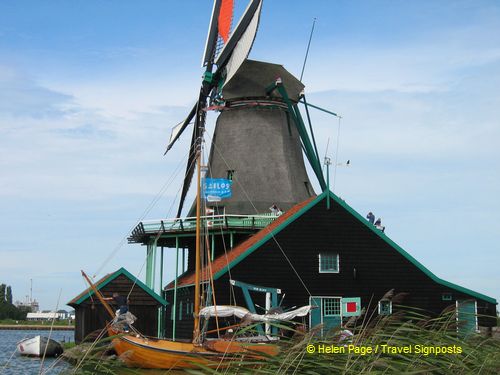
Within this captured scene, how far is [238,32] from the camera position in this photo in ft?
137

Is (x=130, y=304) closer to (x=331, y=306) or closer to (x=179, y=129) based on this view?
(x=331, y=306)

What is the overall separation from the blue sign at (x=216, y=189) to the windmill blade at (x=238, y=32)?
27.3ft

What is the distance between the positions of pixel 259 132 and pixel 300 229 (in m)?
11.6

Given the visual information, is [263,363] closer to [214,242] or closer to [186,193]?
[214,242]

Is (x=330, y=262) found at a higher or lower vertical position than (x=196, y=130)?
lower

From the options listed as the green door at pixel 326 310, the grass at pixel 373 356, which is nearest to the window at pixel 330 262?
the green door at pixel 326 310

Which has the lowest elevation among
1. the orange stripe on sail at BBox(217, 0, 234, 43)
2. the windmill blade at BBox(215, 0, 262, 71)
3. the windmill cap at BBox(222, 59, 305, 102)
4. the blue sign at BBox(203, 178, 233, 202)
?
the blue sign at BBox(203, 178, 233, 202)

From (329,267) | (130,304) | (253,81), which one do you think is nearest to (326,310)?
(329,267)

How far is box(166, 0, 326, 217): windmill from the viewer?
4222cm

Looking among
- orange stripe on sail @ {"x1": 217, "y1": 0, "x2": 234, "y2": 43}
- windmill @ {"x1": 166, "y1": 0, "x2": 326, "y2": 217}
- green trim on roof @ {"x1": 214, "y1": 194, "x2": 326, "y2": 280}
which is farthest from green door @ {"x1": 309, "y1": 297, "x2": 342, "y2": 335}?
orange stripe on sail @ {"x1": 217, "y1": 0, "x2": 234, "y2": 43}

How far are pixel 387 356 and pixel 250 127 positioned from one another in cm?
3386

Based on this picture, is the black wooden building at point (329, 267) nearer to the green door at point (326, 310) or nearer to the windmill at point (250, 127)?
the green door at point (326, 310)

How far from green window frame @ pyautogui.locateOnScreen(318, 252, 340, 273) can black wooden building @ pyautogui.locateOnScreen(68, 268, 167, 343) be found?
6840 millimetres

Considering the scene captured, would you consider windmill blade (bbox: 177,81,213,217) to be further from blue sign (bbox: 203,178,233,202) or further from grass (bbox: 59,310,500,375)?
grass (bbox: 59,310,500,375)
